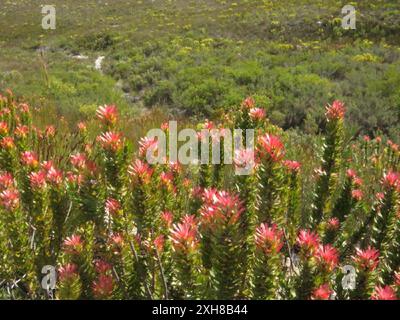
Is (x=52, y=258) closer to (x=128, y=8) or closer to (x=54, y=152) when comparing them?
(x=54, y=152)

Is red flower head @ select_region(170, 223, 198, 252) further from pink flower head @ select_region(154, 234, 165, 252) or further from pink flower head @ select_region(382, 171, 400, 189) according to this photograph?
pink flower head @ select_region(382, 171, 400, 189)

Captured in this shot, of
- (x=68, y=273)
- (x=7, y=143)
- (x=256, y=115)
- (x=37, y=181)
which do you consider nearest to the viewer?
(x=68, y=273)

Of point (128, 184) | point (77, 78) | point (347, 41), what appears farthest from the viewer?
point (347, 41)

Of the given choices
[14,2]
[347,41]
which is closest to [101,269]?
[347,41]

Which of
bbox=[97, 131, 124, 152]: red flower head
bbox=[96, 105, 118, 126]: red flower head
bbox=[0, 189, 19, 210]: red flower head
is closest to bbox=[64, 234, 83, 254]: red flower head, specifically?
bbox=[0, 189, 19, 210]: red flower head

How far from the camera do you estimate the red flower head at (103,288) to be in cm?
161

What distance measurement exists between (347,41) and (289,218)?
830 inches

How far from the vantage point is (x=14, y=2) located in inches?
1823

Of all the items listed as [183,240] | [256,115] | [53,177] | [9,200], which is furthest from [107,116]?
[256,115]

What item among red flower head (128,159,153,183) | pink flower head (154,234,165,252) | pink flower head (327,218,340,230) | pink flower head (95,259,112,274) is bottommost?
pink flower head (327,218,340,230)

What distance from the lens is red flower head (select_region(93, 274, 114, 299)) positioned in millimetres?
1608

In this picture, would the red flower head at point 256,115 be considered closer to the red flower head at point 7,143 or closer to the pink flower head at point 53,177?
the pink flower head at point 53,177

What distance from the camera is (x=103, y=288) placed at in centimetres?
161

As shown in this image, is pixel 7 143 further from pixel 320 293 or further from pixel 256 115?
pixel 320 293
